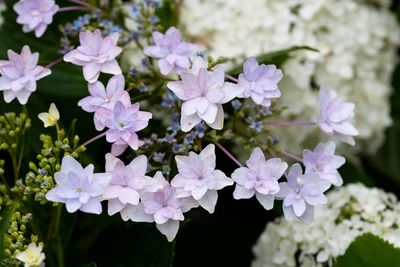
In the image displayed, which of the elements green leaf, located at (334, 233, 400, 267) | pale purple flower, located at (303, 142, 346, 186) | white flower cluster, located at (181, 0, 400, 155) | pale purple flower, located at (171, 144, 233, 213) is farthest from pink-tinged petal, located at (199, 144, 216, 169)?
white flower cluster, located at (181, 0, 400, 155)

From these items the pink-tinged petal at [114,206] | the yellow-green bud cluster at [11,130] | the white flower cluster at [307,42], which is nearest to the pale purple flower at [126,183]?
the pink-tinged petal at [114,206]

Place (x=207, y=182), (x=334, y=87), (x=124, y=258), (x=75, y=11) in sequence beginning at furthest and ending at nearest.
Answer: (x=334, y=87) < (x=75, y=11) < (x=124, y=258) < (x=207, y=182)

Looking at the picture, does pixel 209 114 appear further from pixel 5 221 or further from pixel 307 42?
pixel 307 42

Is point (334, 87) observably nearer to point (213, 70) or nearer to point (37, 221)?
point (213, 70)

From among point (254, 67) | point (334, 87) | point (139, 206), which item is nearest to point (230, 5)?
point (334, 87)

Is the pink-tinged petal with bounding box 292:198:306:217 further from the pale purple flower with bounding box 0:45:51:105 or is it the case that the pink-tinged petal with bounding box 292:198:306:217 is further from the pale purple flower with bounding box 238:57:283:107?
the pale purple flower with bounding box 0:45:51:105

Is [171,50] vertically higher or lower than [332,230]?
higher

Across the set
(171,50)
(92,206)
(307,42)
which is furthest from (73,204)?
(307,42)

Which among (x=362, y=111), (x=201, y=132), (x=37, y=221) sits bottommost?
(x=362, y=111)

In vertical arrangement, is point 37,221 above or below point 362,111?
above
